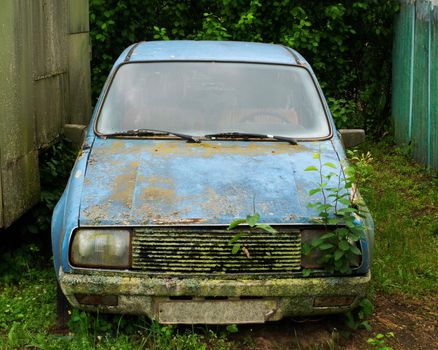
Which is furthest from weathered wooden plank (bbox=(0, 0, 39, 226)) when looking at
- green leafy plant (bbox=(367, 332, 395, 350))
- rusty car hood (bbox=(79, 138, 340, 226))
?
green leafy plant (bbox=(367, 332, 395, 350))

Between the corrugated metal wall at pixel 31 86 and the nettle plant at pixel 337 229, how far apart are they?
6.54 feet

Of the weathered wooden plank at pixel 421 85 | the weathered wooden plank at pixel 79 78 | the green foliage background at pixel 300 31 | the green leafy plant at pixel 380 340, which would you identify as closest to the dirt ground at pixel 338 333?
the green leafy plant at pixel 380 340

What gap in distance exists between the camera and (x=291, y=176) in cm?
438

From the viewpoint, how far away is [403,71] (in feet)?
32.9

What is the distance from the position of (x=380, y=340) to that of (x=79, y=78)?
4.35 metres

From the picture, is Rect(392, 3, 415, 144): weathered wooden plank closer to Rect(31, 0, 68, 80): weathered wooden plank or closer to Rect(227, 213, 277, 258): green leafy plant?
Rect(31, 0, 68, 80): weathered wooden plank

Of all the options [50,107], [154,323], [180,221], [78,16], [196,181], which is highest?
[78,16]

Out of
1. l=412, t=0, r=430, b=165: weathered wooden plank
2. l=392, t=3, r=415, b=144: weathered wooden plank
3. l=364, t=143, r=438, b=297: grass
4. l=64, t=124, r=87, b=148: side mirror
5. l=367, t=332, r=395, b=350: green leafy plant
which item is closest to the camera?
l=367, t=332, r=395, b=350: green leafy plant

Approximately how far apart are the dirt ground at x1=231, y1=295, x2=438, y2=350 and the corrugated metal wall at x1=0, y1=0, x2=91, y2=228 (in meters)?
1.82

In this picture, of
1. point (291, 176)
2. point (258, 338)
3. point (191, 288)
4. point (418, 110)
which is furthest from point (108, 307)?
point (418, 110)

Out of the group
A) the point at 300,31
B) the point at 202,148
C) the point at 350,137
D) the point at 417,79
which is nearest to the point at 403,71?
the point at 417,79

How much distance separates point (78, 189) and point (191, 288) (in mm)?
875

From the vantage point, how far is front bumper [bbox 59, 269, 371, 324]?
3.90 meters

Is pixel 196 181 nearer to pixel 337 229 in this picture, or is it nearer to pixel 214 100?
pixel 337 229
